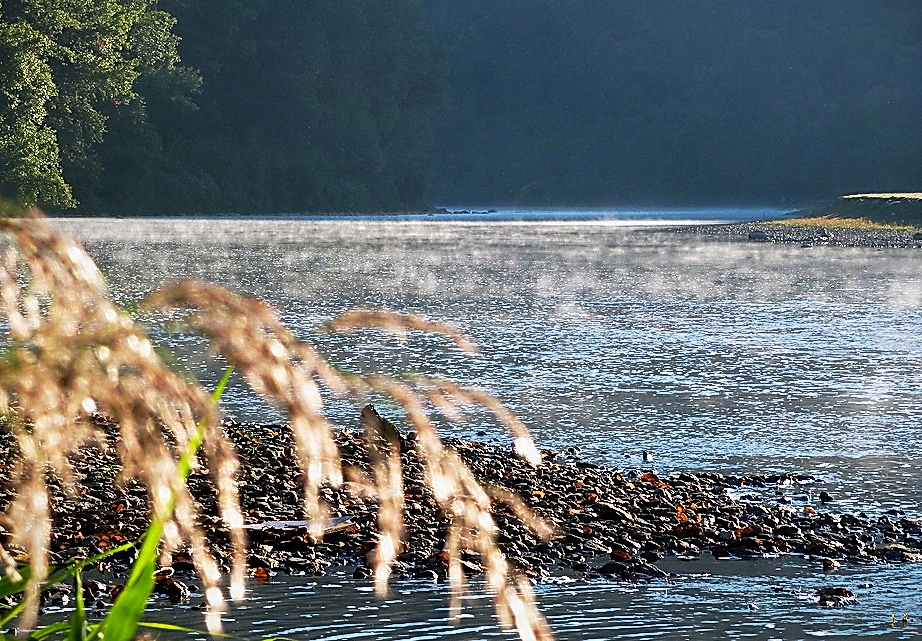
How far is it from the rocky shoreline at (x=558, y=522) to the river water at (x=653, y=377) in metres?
0.21

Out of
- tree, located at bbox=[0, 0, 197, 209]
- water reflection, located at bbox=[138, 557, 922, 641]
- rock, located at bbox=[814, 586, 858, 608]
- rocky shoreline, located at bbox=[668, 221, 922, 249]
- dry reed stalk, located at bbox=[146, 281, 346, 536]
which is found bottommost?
rocky shoreline, located at bbox=[668, 221, 922, 249]

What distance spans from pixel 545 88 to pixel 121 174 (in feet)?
268

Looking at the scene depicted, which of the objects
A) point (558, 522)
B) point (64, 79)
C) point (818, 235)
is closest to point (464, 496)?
point (558, 522)

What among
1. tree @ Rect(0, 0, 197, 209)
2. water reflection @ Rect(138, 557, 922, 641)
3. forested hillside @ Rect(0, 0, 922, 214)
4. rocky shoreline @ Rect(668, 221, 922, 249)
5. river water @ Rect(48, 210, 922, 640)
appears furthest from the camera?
forested hillside @ Rect(0, 0, 922, 214)

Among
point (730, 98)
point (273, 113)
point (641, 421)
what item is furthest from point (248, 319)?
point (730, 98)

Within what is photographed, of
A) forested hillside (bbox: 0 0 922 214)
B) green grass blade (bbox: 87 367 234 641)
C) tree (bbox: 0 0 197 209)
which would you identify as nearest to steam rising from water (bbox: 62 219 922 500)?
green grass blade (bbox: 87 367 234 641)

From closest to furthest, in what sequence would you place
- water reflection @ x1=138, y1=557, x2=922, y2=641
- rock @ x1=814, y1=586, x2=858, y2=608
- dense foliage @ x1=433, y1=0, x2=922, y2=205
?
water reflection @ x1=138, y1=557, x2=922, y2=641, rock @ x1=814, y1=586, x2=858, y2=608, dense foliage @ x1=433, y1=0, x2=922, y2=205

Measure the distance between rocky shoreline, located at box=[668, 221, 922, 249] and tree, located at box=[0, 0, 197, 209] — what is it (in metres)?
24.1

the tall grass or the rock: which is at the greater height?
the tall grass

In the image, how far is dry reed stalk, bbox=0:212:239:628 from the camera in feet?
5.69

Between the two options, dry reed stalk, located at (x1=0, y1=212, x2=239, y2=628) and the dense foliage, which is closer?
dry reed stalk, located at (x1=0, y1=212, x2=239, y2=628)

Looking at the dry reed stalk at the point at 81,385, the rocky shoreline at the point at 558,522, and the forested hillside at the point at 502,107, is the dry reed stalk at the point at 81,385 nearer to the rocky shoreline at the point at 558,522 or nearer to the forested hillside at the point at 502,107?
the rocky shoreline at the point at 558,522

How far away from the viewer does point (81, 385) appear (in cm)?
174

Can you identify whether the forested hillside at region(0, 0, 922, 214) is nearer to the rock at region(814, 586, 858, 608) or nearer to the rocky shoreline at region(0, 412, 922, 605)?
the rocky shoreline at region(0, 412, 922, 605)
